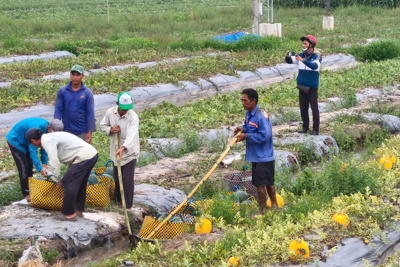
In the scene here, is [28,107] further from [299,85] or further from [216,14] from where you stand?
[216,14]

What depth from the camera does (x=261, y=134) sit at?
6.31 meters

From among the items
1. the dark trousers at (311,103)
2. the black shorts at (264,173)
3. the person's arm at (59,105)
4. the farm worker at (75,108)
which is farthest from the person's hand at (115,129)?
the dark trousers at (311,103)

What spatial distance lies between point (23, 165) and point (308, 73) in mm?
4800

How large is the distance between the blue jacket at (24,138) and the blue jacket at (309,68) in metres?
4.18

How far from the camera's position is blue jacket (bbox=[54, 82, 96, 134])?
739cm

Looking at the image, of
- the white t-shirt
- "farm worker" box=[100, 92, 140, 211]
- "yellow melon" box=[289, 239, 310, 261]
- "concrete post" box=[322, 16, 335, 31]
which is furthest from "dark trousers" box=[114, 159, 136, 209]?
"concrete post" box=[322, 16, 335, 31]

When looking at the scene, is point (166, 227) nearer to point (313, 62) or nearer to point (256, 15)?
point (313, 62)

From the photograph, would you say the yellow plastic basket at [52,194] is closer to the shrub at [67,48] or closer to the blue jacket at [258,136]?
the blue jacket at [258,136]

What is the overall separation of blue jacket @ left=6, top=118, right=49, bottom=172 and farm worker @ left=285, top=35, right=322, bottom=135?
4.06 m

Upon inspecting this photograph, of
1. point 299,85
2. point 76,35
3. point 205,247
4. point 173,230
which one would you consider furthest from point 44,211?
point 76,35

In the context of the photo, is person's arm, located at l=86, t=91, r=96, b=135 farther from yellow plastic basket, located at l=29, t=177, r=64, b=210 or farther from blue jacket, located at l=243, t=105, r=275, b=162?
blue jacket, located at l=243, t=105, r=275, b=162

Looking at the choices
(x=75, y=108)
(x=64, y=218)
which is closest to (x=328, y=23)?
(x=75, y=108)

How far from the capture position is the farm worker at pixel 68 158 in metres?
6.08

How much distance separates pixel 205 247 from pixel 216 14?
100 feet
